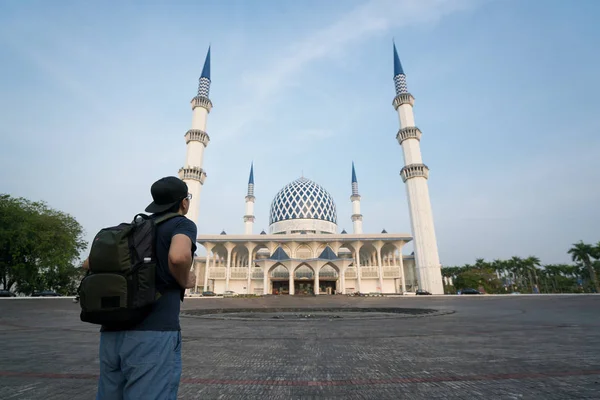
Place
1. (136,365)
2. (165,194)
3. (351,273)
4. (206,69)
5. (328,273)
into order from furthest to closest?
(206,69) < (328,273) < (351,273) < (165,194) < (136,365)

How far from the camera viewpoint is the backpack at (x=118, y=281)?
154 cm

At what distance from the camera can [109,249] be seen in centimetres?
158

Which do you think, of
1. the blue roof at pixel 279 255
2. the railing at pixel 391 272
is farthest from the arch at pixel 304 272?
the railing at pixel 391 272

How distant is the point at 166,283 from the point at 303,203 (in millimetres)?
51026

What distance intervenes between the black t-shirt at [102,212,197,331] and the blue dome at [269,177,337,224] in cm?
4964

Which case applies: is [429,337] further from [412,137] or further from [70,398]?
[412,137]

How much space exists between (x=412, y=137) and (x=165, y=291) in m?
43.1

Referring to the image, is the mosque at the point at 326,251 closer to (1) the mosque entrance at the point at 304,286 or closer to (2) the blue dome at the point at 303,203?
(1) the mosque entrance at the point at 304,286

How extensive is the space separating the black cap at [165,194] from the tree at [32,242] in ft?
112

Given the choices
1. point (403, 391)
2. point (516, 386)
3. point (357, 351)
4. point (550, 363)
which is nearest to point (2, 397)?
point (403, 391)

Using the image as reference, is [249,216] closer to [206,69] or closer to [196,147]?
[196,147]

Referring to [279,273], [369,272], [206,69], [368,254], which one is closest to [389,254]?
[368,254]

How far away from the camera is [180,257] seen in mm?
1628

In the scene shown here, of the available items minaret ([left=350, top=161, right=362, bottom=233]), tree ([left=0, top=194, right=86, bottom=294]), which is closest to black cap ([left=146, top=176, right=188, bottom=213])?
tree ([left=0, top=194, right=86, bottom=294])
